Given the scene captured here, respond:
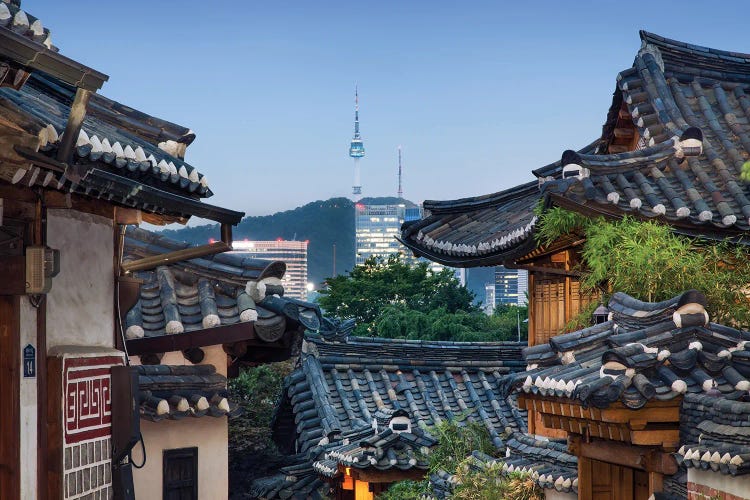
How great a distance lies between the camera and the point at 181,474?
1307cm

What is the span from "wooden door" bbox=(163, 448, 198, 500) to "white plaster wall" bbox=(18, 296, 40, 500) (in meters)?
5.28

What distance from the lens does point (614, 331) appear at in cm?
1033

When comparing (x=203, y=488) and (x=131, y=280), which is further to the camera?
(x=203, y=488)

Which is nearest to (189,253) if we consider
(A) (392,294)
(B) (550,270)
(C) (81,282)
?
(C) (81,282)

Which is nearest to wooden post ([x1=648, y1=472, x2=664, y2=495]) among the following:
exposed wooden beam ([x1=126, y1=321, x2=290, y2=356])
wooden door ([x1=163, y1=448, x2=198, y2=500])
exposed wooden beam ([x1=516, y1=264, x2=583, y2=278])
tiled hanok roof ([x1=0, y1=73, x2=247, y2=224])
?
tiled hanok roof ([x1=0, y1=73, x2=247, y2=224])

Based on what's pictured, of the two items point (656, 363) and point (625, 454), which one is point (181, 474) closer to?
point (625, 454)

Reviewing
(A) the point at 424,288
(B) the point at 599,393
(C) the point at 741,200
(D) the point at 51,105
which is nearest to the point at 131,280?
(D) the point at 51,105

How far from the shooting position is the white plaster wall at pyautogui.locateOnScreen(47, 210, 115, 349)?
801 cm

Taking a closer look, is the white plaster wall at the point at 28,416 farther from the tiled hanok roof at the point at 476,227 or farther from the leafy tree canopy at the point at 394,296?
the leafy tree canopy at the point at 394,296

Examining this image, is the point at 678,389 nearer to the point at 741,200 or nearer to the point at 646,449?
the point at 646,449

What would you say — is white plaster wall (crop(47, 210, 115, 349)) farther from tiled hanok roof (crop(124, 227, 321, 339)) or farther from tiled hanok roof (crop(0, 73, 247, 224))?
tiled hanok roof (crop(124, 227, 321, 339))

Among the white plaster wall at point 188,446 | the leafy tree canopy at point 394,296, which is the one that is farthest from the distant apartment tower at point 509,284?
the white plaster wall at point 188,446

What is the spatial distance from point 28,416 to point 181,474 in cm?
576

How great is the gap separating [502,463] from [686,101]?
Answer: 16.8 feet
